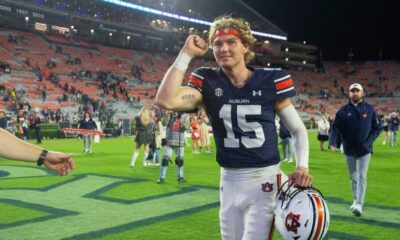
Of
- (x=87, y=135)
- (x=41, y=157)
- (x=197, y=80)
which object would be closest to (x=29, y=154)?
(x=41, y=157)

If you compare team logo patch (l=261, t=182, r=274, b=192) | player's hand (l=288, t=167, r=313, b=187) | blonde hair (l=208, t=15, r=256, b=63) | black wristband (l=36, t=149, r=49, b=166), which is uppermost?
blonde hair (l=208, t=15, r=256, b=63)

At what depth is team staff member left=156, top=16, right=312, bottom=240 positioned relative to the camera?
2.99 m

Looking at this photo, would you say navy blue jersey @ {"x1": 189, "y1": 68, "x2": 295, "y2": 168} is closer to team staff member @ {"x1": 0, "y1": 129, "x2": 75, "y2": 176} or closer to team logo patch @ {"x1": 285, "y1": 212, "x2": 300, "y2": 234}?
team logo patch @ {"x1": 285, "y1": 212, "x2": 300, "y2": 234}

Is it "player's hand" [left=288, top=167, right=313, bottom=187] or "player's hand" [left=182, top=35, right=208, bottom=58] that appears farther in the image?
"player's hand" [left=182, top=35, right=208, bottom=58]

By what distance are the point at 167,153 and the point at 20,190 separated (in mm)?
3487

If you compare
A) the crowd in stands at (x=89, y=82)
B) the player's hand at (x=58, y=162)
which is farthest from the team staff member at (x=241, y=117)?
the crowd in stands at (x=89, y=82)

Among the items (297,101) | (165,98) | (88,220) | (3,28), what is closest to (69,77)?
(3,28)

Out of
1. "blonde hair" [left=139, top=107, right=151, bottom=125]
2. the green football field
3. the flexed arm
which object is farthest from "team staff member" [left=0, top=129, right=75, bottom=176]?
"blonde hair" [left=139, top=107, right=151, bottom=125]

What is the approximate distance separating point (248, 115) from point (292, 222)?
835 millimetres

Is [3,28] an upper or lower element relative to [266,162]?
upper

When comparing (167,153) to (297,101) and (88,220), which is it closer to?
(88,220)

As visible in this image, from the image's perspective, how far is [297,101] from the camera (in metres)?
56.3

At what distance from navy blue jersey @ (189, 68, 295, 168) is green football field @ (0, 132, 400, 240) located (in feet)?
9.90

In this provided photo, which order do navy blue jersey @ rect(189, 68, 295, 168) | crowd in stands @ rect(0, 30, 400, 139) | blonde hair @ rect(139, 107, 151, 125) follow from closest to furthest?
navy blue jersey @ rect(189, 68, 295, 168), blonde hair @ rect(139, 107, 151, 125), crowd in stands @ rect(0, 30, 400, 139)
